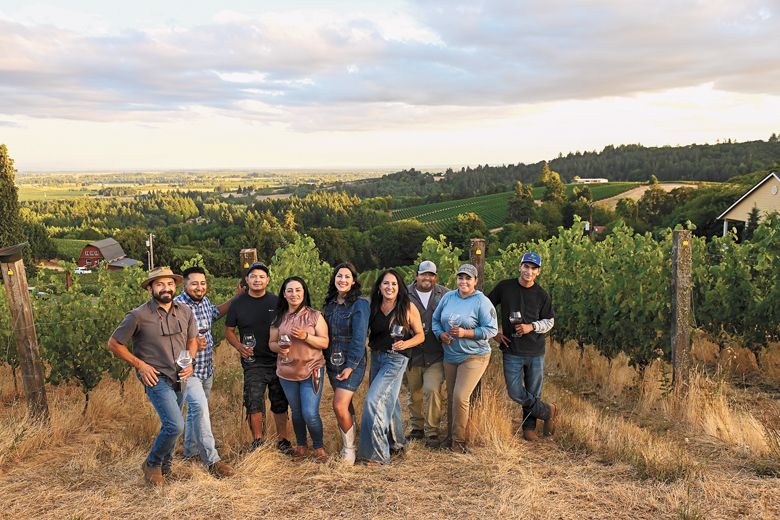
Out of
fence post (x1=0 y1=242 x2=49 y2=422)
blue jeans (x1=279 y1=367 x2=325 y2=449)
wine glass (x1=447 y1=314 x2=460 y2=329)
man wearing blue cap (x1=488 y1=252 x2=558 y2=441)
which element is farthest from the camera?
fence post (x1=0 y1=242 x2=49 y2=422)

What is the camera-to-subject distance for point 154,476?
164 inches

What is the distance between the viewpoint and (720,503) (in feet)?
12.7

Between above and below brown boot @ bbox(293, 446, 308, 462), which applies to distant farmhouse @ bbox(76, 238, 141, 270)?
below

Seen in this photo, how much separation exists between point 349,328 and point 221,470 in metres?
1.35

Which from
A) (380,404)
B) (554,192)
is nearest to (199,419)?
(380,404)

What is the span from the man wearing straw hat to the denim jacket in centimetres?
102

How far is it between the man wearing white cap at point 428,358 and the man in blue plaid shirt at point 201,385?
154cm

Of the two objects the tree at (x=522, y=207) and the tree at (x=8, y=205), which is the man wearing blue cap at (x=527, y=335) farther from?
the tree at (x=522, y=207)

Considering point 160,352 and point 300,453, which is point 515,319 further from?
point 160,352

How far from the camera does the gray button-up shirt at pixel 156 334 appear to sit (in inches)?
159

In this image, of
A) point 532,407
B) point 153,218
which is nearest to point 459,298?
point 532,407

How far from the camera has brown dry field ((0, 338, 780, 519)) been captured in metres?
3.86

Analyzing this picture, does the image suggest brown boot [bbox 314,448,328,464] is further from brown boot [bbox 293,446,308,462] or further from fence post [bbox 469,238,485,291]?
fence post [bbox 469,238,485,291]

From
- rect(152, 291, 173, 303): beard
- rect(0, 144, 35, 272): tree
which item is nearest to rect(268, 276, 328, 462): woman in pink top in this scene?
rect(152, 291, 173, 303): beard
